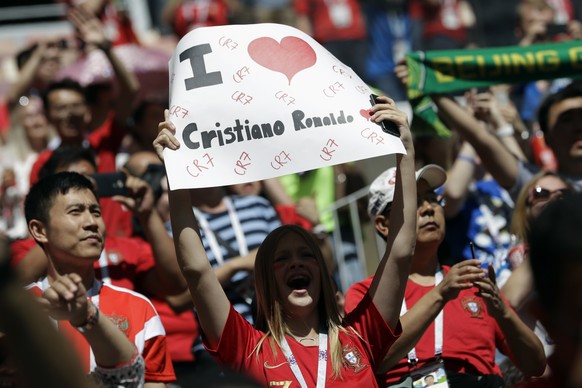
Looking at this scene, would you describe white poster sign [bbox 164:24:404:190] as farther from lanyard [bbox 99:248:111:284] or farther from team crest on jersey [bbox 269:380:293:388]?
lanyard [bbox 99:248:111:284]

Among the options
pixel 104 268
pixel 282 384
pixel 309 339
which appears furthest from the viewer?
pixel 104 268

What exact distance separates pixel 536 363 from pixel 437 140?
7.37 feet

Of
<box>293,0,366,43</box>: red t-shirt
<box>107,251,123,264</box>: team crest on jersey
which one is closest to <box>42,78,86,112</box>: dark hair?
<box>107,251,123,264</box>: team crest on jersey

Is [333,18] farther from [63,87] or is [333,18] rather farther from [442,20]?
[63,87]

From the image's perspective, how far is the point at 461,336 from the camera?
4.57 meters

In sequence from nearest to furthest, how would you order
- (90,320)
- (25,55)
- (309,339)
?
(90,320)
(309,339)
(25,55)

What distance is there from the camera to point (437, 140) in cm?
650

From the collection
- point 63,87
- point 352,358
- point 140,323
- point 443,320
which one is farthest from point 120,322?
point 63,87

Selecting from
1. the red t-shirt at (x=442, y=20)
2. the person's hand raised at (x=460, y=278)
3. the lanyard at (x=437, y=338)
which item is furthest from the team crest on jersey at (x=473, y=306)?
the red t-shirt at (x=442, y=20)

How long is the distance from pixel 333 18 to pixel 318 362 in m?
6.95

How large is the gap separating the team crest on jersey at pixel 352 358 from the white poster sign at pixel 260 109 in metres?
0.72

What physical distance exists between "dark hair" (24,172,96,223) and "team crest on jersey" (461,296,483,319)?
174 centimetres

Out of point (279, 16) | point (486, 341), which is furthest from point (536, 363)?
point (279, 16)

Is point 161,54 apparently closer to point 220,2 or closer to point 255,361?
point 220,2
